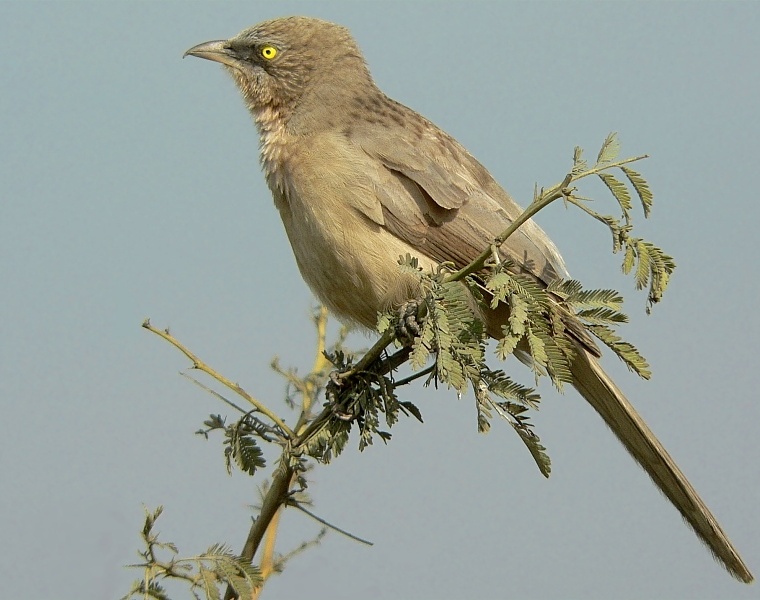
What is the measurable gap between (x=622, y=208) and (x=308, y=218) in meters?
2.02

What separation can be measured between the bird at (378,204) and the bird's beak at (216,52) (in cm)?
20

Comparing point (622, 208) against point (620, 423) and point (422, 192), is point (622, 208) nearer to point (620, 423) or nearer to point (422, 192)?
point (422, 192)

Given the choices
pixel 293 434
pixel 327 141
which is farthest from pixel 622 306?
pixel 327 141

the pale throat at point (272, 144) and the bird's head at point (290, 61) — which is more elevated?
the bird's head at point (290, 61)

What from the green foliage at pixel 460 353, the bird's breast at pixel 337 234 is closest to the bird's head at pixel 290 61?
the bird's breast at pixel 337 234

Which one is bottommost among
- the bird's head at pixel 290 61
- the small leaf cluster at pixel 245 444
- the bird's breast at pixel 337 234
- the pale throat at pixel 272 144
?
the small leaf cluster at pixel 245 444

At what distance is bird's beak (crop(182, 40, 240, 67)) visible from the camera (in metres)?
5.49

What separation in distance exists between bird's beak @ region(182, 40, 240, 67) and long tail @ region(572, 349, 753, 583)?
101 inches

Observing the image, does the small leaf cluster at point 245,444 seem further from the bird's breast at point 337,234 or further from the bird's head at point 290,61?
the bird's head at point 290,61

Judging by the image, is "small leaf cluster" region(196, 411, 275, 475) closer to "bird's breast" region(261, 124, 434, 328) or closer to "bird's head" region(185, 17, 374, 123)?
"bird's breast" region(261, 124, 434, 328)

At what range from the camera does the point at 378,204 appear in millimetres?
4562

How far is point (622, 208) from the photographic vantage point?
282cm

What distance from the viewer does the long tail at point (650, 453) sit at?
4.64m

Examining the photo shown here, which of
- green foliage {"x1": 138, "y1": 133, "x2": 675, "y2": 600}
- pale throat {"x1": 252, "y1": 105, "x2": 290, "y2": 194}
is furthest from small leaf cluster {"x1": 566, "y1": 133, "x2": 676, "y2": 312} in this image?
pale throat {"x1": 252, "y1": 105, "x2": 290, "y2": 194}
